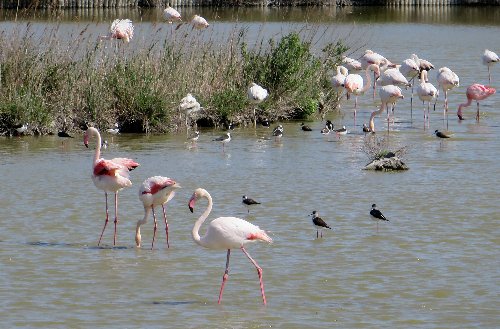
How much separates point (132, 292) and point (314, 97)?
10422mm

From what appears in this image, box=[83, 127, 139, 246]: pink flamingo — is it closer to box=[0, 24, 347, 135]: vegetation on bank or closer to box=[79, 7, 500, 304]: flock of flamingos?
box=[79, 7, 500, 304]: flock of flamingos

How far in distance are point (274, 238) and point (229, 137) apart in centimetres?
502

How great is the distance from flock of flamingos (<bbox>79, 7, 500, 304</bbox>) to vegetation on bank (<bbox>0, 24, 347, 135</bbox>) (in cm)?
62

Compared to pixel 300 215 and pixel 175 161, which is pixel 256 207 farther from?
pixel 175 161

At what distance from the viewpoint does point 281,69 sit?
58.3ft

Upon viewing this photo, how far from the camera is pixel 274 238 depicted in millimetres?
10117

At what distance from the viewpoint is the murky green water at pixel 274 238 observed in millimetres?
7973

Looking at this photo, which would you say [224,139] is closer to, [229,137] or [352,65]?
[229,137]

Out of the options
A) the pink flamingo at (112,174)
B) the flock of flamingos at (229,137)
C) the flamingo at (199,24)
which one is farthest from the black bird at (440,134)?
the pink flamingo at (112,174)

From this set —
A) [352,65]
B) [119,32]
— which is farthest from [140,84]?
[352,65]

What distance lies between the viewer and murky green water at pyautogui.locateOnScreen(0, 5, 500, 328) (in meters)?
7.97

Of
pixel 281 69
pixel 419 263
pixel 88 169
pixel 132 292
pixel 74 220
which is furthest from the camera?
pixel 281 69

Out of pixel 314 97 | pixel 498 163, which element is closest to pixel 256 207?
pixel 498 163

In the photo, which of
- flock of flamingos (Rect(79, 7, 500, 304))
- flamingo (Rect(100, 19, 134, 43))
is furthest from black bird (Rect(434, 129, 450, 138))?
flamingo (Rect(100, 19, 134, 43))
